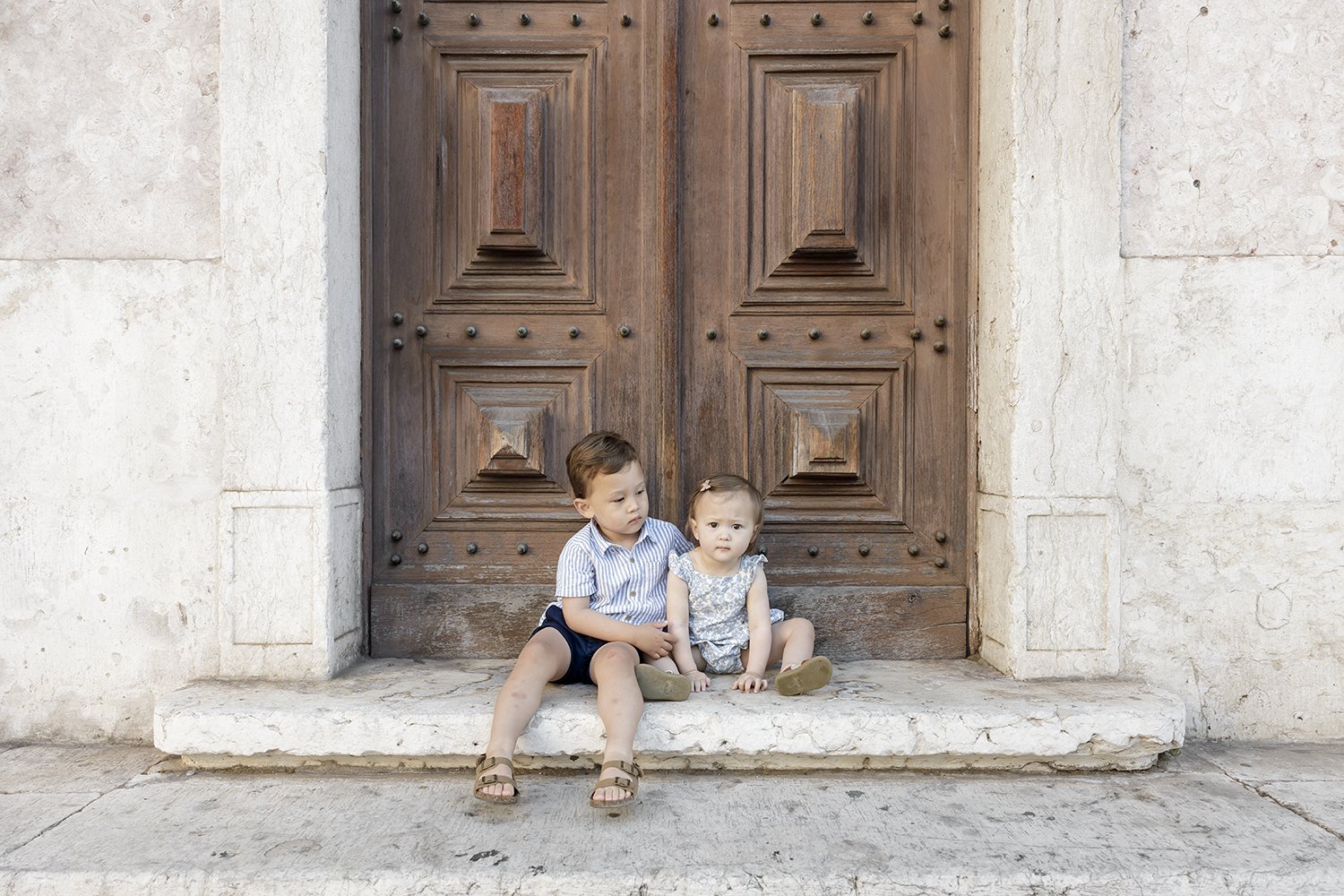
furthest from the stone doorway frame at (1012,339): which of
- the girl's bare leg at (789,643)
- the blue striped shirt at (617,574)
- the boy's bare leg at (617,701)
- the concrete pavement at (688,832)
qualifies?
the boy's bare leg at (617,701)

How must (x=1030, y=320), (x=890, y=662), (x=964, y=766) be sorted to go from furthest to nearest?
(x=890, y=662) < (x=1030, y=320) < (x=964, y=766)

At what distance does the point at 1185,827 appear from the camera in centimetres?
228

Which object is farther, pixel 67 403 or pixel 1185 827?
pixel 67 403

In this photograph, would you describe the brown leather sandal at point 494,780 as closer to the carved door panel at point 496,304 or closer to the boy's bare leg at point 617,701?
the boy's bare leg at point 617,701

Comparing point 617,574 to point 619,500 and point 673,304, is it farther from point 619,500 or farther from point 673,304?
point 673,304

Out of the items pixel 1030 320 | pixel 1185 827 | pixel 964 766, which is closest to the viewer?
pixel 1185 827

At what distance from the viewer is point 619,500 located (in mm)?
2922

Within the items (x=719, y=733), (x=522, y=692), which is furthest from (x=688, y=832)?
(x=522, y=692)

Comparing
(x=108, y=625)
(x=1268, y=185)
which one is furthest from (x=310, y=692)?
(x=1268, y=185)

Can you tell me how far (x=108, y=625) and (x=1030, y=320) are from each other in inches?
113

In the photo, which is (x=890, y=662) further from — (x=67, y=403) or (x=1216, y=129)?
(x=67, y=403)

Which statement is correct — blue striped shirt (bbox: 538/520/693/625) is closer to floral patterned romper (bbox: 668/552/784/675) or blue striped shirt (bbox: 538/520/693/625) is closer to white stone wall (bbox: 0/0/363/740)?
floral patterned romper (bbox: 668/552/784/675)

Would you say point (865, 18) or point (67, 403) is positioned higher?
point (865, 18)

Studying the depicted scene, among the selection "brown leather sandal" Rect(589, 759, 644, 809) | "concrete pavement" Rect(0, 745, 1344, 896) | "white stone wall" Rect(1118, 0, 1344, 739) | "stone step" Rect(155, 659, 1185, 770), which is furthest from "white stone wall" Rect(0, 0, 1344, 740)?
"brown leather sandal" Rect(589, 759, 644, 809)
